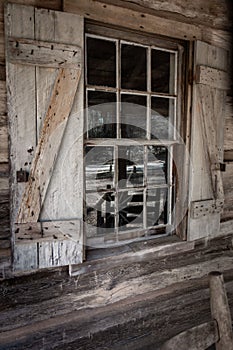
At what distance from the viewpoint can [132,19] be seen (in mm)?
1591

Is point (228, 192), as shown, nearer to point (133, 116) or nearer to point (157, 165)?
point (157, 165)

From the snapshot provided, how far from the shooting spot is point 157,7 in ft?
5.45

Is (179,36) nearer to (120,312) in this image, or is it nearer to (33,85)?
(33,85)

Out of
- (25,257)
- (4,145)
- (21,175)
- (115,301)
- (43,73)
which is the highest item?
(43,73)

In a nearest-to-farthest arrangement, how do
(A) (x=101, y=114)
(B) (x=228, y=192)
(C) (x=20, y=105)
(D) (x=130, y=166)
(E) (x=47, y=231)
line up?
(C) (x=20, y=105) → (E) (x=47, y=231) → (A) (x=101, y=114) → (D) (x=130, y=166) → (B) (x=228, y=192)

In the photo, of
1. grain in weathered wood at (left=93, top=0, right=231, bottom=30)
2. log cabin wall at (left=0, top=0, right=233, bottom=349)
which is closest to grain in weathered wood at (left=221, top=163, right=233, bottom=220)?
log cabin wall at (left=0, top=0, right=233, bottom=349)

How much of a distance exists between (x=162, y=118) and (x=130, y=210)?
0.72m

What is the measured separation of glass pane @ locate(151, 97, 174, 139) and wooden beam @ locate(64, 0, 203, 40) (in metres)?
0.44

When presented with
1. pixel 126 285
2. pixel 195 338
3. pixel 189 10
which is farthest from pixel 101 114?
pixel 195 338

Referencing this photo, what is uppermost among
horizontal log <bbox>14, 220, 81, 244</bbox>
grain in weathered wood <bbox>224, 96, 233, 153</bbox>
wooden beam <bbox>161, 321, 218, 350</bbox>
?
grain in weathered wood <bbox>224, 96, 233, 153</bbox>

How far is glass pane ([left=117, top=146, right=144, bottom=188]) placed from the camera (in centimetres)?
180

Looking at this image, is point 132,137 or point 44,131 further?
point 132,137

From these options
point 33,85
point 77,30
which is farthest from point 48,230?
point 77,30

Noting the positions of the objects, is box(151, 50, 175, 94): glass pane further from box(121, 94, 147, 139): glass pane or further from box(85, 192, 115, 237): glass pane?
box(85, 192, 115, 237): glass pane
